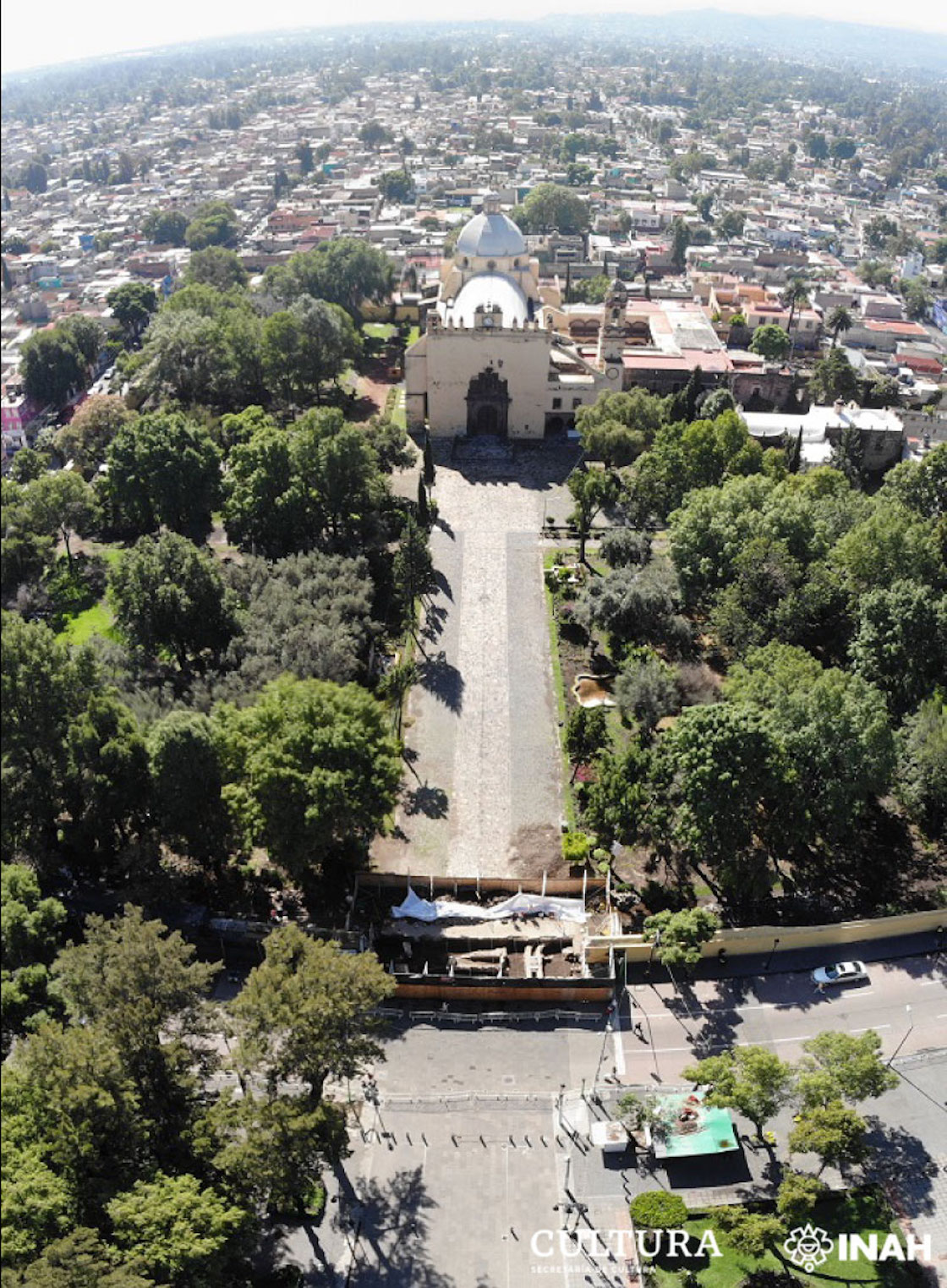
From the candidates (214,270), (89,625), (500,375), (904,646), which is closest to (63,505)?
(89,625)

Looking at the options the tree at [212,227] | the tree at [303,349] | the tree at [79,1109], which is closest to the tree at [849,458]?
the tree at [303,349]

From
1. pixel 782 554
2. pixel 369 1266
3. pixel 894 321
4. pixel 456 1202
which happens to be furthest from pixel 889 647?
pixel 894 321

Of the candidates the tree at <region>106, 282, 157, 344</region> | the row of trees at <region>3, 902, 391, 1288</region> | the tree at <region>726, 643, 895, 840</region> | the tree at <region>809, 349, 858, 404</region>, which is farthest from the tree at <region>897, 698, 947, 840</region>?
the tree at <region>106, 282, 157, 344</region>

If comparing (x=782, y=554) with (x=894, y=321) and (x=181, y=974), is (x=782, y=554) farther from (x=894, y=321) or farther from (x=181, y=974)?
(x=894, y=321)

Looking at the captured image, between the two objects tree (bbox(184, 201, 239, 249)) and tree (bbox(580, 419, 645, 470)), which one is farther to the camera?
tree (bbox(184, 201, 239, 249))

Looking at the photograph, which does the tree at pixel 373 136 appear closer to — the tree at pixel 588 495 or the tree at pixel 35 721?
the tree at pixel 588 495

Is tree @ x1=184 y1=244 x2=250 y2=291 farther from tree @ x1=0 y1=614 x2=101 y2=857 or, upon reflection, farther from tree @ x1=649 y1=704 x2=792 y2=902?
tree @ x1=649 y1=704 x2=792 y2=902
